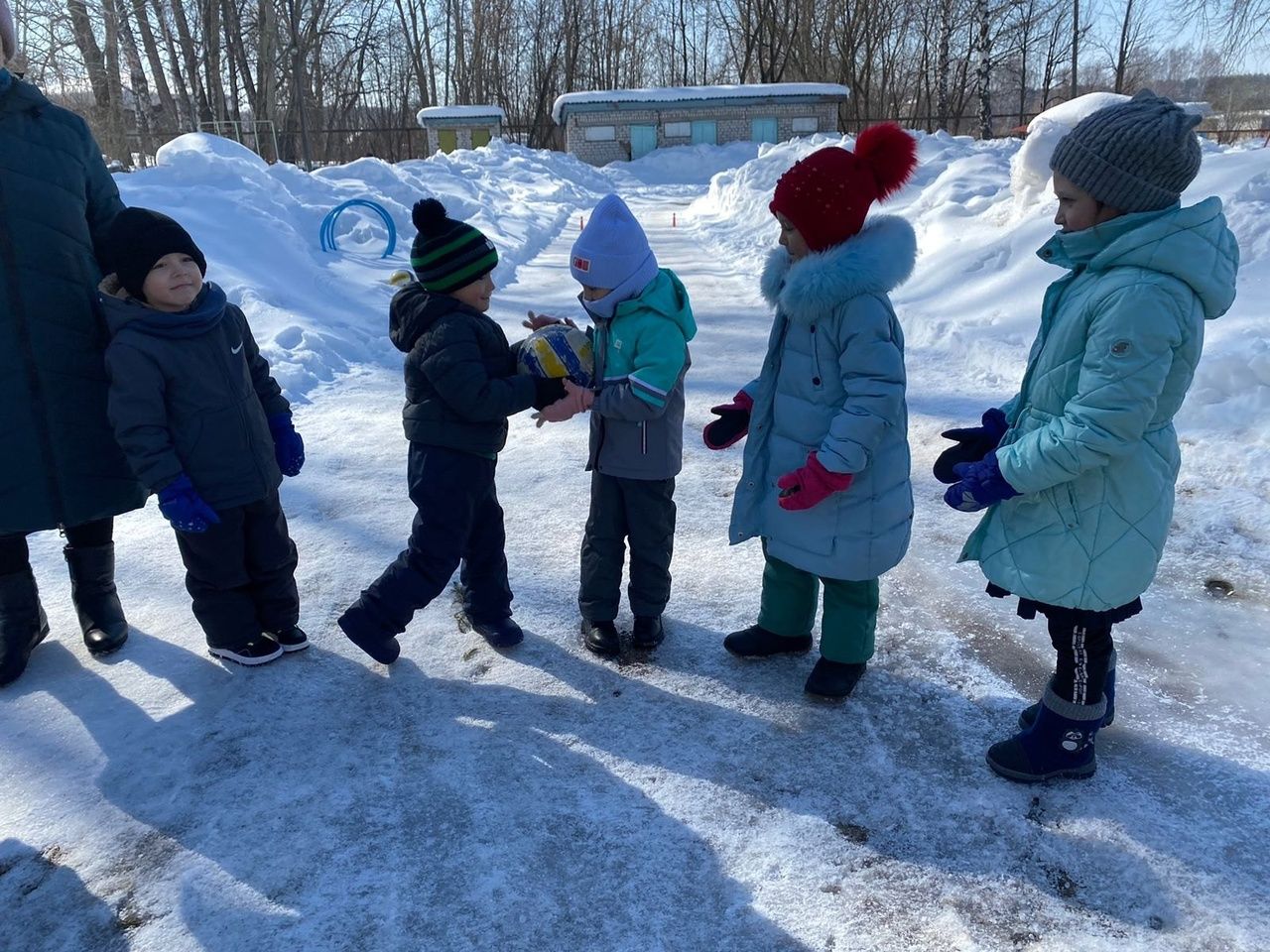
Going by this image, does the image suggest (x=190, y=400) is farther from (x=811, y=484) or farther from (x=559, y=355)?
(x=811, y=484)

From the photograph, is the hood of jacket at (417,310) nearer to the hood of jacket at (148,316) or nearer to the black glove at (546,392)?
the black glove at (546,392)

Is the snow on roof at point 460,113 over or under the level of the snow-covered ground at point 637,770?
over

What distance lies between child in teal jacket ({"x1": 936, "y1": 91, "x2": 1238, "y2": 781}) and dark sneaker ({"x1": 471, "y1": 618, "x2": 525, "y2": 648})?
1.46 meters

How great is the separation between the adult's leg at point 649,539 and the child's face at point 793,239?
789mm

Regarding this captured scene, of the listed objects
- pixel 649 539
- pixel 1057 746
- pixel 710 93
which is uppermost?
pixel 710 93

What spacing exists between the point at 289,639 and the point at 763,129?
3013cm

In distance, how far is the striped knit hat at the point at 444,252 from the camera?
8.21 ft

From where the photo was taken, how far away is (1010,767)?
88.1 inches

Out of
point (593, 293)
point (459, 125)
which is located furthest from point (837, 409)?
point (459, 125)

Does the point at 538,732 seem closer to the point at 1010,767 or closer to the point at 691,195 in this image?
the point at 1010,767

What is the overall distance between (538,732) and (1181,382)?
1.82 metres

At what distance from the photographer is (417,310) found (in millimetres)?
2576

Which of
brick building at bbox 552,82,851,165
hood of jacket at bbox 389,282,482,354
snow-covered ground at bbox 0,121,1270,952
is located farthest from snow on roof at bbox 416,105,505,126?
hood of jacket at bbox 389,282,482,354

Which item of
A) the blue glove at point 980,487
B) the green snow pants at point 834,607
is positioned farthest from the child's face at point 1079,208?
the green snow pants at point 834,607
